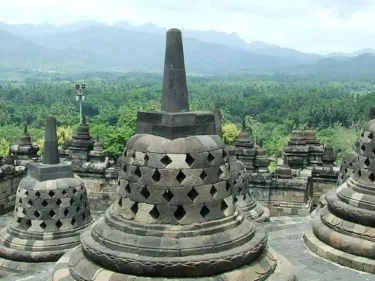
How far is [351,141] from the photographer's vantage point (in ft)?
191

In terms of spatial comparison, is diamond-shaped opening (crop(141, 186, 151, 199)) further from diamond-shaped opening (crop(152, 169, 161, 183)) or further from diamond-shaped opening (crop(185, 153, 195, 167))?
diamond-shaped opening (crop(185, 153, 195, 167))

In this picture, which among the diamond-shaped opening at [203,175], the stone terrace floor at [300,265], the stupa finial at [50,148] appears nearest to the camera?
the diamond-shaped opening at [203,175]

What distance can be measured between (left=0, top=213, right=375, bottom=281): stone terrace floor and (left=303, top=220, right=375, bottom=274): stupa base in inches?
3.4

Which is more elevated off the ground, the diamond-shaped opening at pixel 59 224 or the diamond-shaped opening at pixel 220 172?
the diamond-shaped opening at pixel 220 172

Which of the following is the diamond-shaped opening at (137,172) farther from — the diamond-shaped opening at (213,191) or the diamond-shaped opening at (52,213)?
the diamond-shaped opening at (52,213)

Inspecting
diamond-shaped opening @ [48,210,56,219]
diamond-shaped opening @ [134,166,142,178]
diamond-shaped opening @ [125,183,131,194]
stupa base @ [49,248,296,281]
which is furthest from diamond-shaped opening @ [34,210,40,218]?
diamond-shaped opening @ [134,166,142,178]

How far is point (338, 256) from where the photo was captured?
758 centimetres

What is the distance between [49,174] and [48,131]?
1033 mm

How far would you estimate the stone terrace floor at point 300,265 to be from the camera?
7078 mm

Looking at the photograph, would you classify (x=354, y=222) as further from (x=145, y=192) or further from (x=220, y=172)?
(x=145, y=192)

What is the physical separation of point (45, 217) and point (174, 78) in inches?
232

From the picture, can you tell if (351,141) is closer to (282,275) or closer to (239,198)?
(239,198)

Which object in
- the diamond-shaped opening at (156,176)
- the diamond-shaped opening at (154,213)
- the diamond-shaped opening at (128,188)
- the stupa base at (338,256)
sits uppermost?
the diamond-shaped opening at (156,176)

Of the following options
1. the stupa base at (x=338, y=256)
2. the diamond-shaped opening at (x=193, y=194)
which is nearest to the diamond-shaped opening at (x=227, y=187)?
the diamond-shaped opening at (x=193, y=194)
